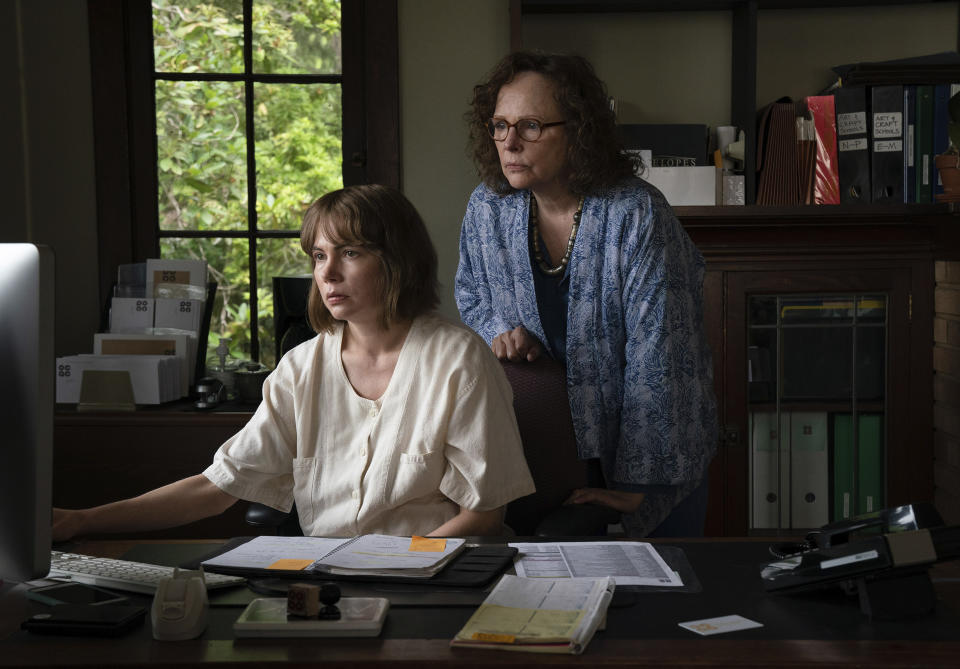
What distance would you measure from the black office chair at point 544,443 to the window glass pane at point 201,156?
1477 mm

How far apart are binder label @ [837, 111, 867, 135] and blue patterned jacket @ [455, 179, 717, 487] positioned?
96cm

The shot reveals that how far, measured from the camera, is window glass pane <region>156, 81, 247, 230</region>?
2963 mm

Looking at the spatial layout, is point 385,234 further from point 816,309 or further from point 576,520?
point 816,309

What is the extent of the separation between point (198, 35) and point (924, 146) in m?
2.14

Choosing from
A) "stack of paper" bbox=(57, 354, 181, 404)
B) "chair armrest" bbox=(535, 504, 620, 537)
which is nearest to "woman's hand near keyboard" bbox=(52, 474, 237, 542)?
"chair armrest" bbox=(535, 504, 620, 537)

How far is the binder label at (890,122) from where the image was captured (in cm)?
260

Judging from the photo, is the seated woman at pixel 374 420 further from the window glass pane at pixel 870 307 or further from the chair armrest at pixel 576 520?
the window glass pane at pixel 870 307

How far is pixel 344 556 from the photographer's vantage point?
51.5 inches

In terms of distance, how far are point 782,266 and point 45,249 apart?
215 centimetres

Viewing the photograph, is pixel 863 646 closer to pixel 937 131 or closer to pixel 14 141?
pixel 937 131

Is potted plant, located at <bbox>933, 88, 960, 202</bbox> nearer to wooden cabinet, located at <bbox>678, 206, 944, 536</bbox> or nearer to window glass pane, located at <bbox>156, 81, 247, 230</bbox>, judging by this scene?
wooden cabinet, located at <bbox>678, 206, 944, 536</bbox>

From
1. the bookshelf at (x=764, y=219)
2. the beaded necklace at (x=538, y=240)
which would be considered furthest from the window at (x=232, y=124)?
the beaded necklace at (x=538, y=240)

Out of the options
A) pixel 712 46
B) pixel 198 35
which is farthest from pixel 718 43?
pixel 198 35

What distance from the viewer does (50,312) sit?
94 cm
